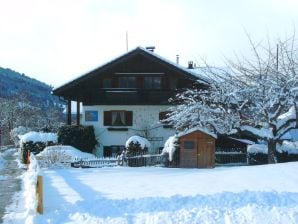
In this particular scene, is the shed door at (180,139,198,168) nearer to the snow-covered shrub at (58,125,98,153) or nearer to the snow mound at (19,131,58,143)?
the snow-covered shrub at (58,125,98,153)

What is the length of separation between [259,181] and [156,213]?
4.89m

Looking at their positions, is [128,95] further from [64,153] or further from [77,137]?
[64,153]

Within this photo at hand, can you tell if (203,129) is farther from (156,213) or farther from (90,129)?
(156,213)

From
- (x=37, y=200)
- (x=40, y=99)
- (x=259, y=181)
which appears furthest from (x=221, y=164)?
(x=40, y=99)

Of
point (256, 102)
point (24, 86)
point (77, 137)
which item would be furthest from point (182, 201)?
point (24, 86)

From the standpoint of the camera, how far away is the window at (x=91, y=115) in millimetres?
34281

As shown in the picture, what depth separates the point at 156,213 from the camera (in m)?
11.1

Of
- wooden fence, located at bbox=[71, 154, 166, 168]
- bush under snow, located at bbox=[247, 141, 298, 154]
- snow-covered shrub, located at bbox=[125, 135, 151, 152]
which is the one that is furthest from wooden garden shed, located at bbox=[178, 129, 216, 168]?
snow-covered shrub, located at bbox=[125, 135, 151, 152]

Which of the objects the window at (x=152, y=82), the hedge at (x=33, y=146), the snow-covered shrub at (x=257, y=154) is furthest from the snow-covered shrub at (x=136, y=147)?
the hedge at (x=33, y=146)

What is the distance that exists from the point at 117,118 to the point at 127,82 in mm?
2477

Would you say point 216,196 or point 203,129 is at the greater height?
point 203,129

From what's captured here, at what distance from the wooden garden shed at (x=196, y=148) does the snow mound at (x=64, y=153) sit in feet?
19.0

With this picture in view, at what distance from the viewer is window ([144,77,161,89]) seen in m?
34.3

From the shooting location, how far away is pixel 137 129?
112 ft
